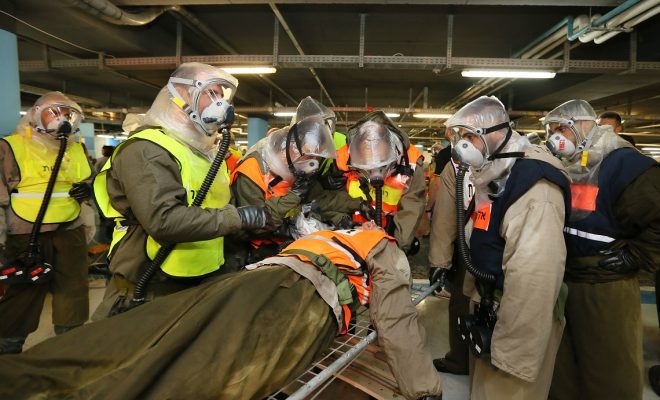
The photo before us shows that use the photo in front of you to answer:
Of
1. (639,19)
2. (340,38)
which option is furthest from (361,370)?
(340,38)

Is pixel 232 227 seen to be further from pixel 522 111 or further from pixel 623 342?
pixel 522 111

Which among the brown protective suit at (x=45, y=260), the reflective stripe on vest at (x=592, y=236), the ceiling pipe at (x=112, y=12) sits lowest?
the brown protective suit at (x=45, y=260)

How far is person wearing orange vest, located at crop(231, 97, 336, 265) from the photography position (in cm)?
215

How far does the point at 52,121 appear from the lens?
2523 millimetres

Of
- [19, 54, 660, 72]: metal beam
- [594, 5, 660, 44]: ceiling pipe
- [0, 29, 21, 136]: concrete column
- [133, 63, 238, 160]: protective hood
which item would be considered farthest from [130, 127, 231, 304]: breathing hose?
[594, 5, 660, 44]: ceiling pipe

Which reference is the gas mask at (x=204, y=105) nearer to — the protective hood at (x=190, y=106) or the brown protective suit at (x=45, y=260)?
the protective hood at (x=190, y=106)

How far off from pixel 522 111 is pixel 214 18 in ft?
25.1

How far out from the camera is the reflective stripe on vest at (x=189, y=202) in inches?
59.1

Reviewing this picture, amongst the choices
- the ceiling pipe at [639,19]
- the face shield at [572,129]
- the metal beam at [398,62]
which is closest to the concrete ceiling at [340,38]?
the metal beam at [398,62]

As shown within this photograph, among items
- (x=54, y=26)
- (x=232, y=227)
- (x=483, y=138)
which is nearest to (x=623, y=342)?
(x=483, y=138)

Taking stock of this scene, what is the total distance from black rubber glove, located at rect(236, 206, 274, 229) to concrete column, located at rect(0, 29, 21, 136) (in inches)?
123

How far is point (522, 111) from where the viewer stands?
28.6ft

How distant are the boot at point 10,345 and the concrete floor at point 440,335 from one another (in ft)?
1.74

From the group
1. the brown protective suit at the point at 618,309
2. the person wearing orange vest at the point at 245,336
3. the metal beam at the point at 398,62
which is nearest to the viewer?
the person wearing orange vest at the point at 245,336
